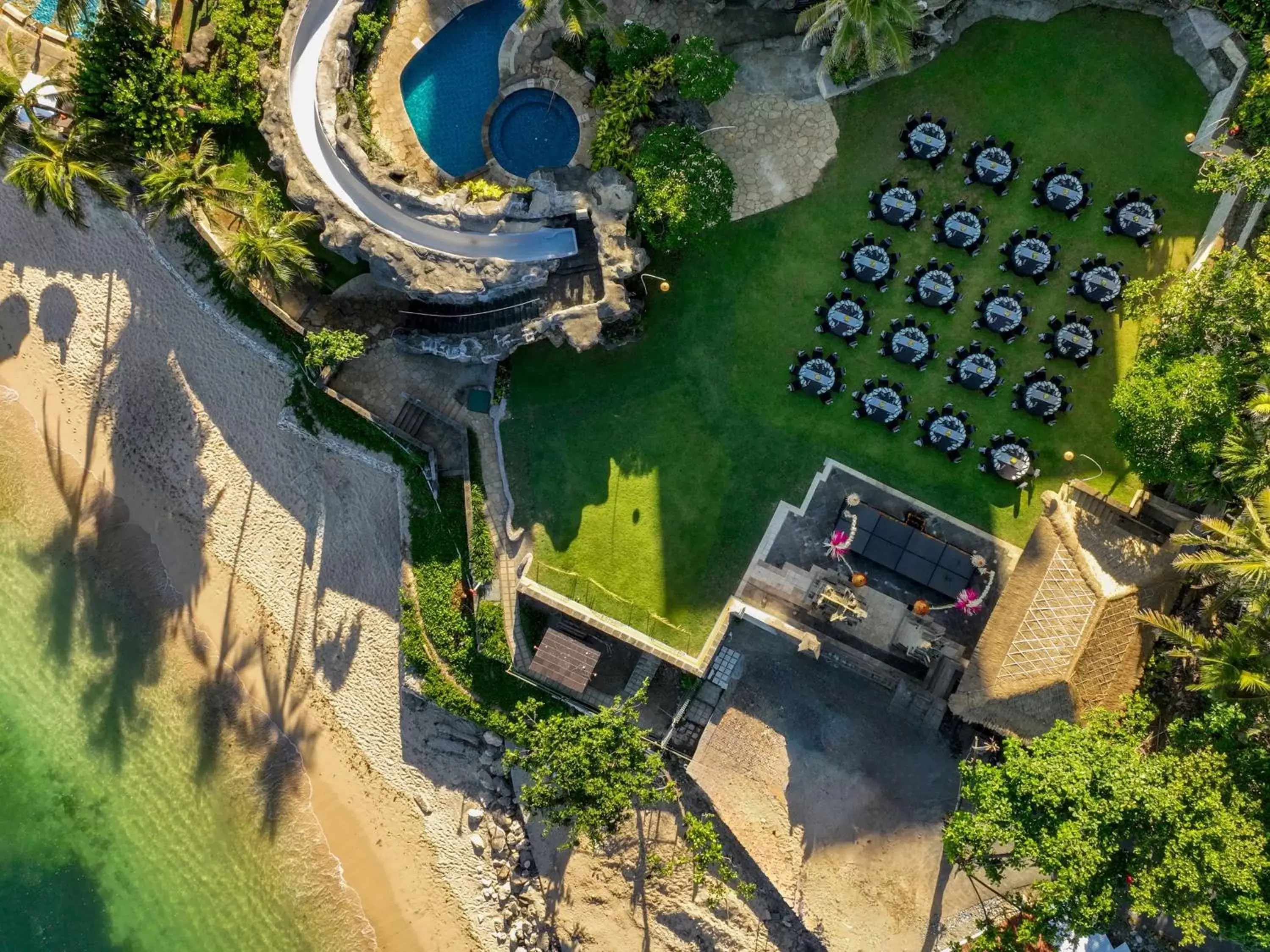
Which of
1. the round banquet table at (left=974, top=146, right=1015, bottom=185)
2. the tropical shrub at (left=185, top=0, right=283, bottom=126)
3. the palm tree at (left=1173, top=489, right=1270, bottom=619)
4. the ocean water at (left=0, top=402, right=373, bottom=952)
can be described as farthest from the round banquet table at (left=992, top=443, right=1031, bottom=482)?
the ocean water at (left=0, top=402, right=373, bottom=952)

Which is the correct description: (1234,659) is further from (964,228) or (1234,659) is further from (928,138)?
(928,138)

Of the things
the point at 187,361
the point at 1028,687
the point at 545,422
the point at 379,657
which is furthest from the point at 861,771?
the point at 187,361

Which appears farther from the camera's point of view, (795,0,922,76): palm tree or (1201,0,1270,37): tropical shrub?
(1201,0,1270,37): tropical shrub

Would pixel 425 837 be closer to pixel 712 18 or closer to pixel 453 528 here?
pixel 453 528

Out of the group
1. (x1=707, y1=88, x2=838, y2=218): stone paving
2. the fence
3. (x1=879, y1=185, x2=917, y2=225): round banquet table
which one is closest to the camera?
(x1=879, y1=185, x2=917, y2=225): round banquet table

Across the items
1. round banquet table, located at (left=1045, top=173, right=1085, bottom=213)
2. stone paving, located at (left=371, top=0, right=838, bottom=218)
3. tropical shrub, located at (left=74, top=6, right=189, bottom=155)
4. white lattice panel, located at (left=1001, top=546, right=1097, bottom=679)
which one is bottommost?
white lattice panel, located at (left=1001, top=546, right=1097, bottom=679)

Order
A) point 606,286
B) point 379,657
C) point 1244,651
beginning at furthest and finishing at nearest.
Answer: point 379,657 < point 606,286 < point 1244,651

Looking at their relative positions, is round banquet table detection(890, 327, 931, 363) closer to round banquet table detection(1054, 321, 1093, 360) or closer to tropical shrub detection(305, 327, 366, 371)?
round banquet table detection(1054, 321, 1093, 360)
